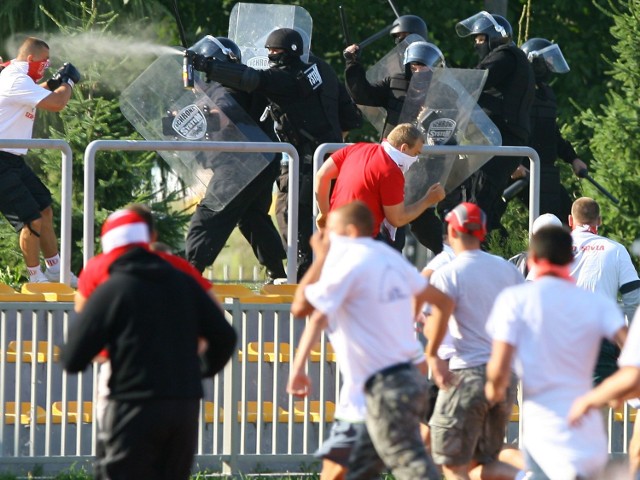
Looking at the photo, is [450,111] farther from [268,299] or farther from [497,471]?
[497,471]

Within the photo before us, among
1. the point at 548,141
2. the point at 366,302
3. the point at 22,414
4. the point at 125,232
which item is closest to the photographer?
the point at 125,232

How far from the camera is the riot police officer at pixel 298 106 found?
1096 cm

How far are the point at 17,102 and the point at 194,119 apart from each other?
1344 mm

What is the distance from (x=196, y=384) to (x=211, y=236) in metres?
4.46

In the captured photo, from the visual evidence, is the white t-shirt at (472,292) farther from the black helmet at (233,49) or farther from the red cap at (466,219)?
the black helmet at (233,49)

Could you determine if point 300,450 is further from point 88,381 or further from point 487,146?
point 487,146

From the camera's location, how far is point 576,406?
6.30 m

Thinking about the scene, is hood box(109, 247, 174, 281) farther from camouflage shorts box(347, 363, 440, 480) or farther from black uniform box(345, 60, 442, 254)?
black uniform box(345, 60, 442, 254)

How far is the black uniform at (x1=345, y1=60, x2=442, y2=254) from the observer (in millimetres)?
11352

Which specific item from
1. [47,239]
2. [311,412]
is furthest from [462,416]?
[47,239]

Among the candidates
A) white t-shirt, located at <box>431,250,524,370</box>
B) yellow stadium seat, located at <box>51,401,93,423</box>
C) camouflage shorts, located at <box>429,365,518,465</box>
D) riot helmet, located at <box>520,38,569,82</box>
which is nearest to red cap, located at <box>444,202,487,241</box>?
white t-shirt, located at <box>431,250,524,370</box>

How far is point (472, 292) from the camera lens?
7875 millimetres

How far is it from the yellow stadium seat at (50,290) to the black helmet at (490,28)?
13.2 feet

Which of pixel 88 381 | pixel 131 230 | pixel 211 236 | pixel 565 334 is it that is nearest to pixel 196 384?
pixel 131 230
